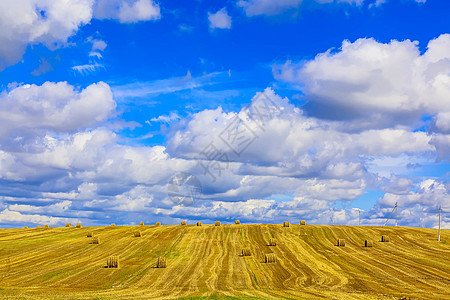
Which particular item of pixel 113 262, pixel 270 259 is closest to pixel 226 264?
pixel 270 259

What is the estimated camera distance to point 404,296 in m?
32.7

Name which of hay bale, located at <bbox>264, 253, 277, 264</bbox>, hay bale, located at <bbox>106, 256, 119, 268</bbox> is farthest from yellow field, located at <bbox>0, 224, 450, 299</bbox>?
hay bale, located at <bbox>264, 253, 277, 264</bbox>

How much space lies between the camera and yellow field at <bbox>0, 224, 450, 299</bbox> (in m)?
35.5

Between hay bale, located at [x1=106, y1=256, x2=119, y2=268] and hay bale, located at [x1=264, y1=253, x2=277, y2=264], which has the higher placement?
hay bale, located at [x1=264, y1=253, x2=277, y2=264]

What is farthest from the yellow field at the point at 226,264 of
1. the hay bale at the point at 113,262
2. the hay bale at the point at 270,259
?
the hay bale at the point at 270,259

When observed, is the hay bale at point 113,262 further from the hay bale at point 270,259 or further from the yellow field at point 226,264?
the hay bale at point 270,259

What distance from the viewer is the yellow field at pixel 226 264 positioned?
35.5 meters

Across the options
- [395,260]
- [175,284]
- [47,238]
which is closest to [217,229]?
[47,238]

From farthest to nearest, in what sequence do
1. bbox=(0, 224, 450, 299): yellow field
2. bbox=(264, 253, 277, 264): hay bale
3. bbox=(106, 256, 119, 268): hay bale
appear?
bbox=(264, 253, 277, 264): hay bale → bbox=(106, 256, 119, 268): hay bale → bbox=(0, 224, 450, 299): yellow field

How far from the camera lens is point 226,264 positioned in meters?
49.0

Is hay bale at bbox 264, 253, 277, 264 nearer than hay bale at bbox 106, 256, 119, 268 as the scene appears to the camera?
No

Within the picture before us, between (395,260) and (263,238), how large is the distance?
20.0 meters

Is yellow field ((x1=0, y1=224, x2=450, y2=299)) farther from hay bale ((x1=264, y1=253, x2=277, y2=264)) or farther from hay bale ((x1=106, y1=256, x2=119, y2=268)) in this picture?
hay bale ((x1=264, y1=253, x2=277, y2=264))

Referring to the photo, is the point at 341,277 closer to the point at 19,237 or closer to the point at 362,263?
the point at 362,263
